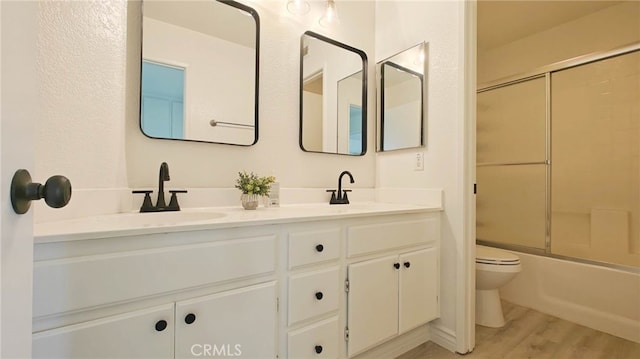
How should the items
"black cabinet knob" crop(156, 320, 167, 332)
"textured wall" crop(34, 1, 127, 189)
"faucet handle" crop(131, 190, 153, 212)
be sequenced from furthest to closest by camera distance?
"faucet handle" crop(131, 190, 153, 212) < "textured wall" crop(34, 1, 127, 189) < "black cabinet knob" crop(156, 320, 167, 332)

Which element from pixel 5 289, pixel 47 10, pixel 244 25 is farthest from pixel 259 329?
pixel 244 25

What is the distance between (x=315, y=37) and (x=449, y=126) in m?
1.02

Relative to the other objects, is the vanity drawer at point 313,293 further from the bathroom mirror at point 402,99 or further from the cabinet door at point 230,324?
the bathroom mirror at point 402,99

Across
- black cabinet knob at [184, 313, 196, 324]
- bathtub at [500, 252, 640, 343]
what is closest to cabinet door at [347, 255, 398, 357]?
black cabinet knob at [184, 313, 196, 324]

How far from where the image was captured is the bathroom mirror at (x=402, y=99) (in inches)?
73.4

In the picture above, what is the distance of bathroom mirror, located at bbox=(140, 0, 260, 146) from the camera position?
54.2 inches

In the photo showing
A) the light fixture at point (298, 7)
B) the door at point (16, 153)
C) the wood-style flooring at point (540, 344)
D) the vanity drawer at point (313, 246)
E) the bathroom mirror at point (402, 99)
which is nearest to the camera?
the door at point (16, 153)

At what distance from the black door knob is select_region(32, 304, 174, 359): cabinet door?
573 millimetres

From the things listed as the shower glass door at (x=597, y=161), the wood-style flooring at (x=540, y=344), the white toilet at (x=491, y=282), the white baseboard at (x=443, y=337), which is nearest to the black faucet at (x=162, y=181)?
the wood-style flooring at (x=540, y=344)

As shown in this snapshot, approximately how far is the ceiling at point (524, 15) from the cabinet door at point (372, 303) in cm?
224

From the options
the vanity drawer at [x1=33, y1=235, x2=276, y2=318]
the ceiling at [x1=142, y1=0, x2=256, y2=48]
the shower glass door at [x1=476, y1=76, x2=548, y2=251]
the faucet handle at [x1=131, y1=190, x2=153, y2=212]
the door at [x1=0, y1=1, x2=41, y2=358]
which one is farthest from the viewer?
the shower glass door at [x1=476, y1=76, x2=548, y2=251]

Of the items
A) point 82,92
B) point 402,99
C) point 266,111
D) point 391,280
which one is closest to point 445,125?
point 402,99

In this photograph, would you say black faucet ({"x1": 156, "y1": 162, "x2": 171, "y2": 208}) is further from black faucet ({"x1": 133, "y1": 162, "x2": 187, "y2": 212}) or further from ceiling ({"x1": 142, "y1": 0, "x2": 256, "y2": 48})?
ceiling ({"x1": 142, "y1": 0, "x2": 256, "y2": 48})

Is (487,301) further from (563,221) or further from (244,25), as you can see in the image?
(244,25)
